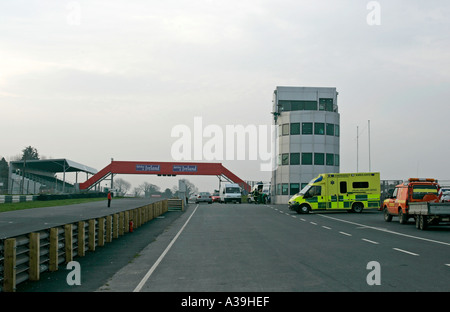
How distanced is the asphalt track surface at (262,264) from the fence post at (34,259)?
259 mm

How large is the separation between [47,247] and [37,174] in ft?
269

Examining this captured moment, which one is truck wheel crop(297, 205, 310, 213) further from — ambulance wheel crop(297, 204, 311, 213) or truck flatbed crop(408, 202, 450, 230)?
truck flatbed crop(408, 202, 450, 230)

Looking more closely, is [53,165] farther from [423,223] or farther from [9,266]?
[9,266]

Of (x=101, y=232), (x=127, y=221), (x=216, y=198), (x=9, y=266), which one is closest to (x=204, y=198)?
(x=216, y=198)

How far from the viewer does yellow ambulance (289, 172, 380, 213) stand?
40.8 meters

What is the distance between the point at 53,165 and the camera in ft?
285

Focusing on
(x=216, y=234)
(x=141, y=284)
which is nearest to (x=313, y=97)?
(x=216, y=234)

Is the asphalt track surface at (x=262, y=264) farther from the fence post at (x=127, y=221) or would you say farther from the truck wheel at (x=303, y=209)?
the truck wheel at (x=303, y=209)

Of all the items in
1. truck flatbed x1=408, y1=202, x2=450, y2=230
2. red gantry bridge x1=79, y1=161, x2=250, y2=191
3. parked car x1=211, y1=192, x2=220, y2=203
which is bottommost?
parked car x1=211, y1=192, x2=220, y2=203

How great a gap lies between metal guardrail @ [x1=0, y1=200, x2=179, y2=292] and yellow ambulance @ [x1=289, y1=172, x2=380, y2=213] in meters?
22.7

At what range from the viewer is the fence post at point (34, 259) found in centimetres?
1138

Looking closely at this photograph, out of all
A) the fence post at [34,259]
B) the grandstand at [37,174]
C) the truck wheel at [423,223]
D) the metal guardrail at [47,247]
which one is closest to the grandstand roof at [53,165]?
the grandstand at [37,174]

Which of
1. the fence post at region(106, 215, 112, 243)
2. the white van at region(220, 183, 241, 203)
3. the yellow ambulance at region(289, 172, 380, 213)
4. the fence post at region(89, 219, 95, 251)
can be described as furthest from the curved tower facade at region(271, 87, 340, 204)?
the fence post at region(89, 219, 95, 251)
